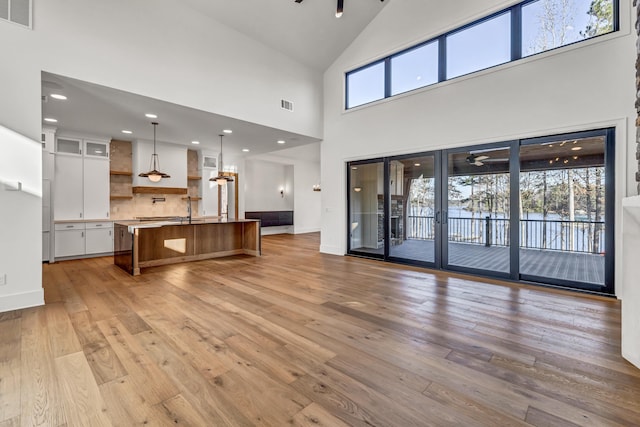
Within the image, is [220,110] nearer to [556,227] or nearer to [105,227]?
[105,227]

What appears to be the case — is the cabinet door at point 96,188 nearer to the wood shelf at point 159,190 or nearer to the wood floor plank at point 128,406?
the wood shelf at point 159,190

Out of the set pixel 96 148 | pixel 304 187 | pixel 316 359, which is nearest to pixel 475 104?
pixel 316 359

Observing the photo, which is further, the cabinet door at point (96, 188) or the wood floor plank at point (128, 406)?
the cabinet door at point (96, 188)

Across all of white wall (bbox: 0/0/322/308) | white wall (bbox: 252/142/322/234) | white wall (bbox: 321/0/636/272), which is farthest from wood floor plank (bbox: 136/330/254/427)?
white wall (bbox: 252/142/322/234)

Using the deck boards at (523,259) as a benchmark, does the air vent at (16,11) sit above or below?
above

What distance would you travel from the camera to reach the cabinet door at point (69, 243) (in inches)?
246

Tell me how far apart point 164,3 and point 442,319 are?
6.07 metres

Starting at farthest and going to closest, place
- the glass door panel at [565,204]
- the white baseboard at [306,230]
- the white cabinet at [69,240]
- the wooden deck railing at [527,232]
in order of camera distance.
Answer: the white baseboard at [306,230], the white cabinet at [69,240], the wooden deck railing at [527,232], the glass door panel at [565,204]

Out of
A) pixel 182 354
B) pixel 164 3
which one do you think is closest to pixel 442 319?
pixel 182 354

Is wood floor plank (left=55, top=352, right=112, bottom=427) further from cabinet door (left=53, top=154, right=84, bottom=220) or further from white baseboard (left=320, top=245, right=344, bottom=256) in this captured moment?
cabinet door (left=53, top=154, right=84, bottom=220)

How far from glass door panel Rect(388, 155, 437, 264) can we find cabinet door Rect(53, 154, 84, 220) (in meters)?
7.20

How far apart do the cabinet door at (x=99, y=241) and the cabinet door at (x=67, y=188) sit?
1.78 ft

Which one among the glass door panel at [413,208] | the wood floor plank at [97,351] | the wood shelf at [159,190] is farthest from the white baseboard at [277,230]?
the wood floor plank at [97,351]

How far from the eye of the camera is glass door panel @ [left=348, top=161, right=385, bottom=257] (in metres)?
6.57
